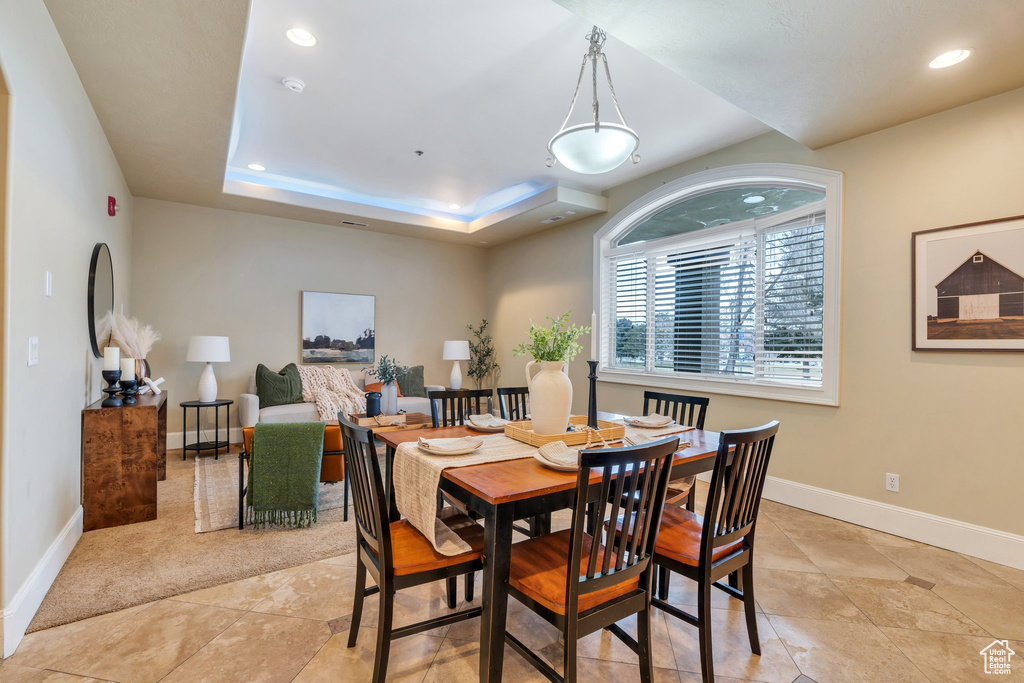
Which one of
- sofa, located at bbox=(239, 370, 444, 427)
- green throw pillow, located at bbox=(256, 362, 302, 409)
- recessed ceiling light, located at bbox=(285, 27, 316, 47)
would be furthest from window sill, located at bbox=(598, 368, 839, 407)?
recessed ceiling light, located at bbox=(285, 27, 316, 47)

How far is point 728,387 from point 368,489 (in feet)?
10.8

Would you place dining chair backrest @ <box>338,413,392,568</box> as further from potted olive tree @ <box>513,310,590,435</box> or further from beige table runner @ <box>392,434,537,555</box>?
potted olive tree @ <box>513,310,590,435</box>

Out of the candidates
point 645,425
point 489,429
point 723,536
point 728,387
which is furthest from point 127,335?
point 728,387

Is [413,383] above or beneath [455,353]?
beneath

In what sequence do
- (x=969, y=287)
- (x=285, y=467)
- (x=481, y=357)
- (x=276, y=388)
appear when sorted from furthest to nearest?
(x=481, y=357) → (x=276, y=388) → (x=285, y=467) → (x=969, y=287)

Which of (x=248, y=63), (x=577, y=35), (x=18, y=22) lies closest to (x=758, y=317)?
(x=577, y=35)

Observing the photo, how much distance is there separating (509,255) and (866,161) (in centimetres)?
430

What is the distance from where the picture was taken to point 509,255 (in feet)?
22.2

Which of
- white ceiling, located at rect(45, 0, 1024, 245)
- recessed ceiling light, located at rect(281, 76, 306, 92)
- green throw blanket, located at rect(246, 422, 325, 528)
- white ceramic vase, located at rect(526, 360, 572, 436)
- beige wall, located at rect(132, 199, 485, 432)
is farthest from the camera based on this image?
beige wall, located at rect(132, 199, 485, 432)

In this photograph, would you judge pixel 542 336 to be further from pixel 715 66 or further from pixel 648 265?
pixel 648 265

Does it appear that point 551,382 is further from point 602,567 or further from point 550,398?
point 602,567

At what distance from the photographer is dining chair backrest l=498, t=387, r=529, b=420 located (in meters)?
2.91

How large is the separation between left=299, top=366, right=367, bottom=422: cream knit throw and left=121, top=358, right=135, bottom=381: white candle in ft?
6.80

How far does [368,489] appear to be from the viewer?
165 centimetres
